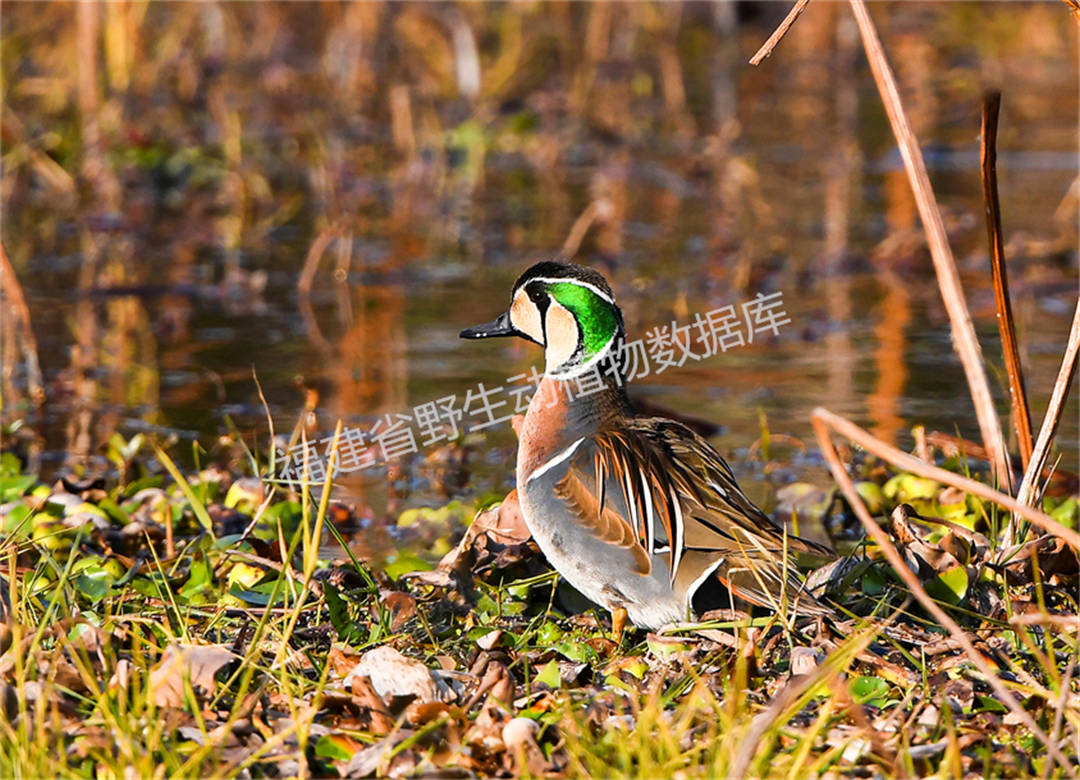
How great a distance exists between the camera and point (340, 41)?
14836 millimetres

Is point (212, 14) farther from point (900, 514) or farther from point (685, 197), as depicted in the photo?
point (900, 514)

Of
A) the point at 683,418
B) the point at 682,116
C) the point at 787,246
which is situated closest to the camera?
the point at 683,418

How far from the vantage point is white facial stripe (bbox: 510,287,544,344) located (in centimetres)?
416

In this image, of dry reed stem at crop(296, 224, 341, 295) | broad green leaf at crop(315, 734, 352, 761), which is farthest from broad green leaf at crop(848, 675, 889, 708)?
dry reed stem at crop(296, 224, 341, 295)

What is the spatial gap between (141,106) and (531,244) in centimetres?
389

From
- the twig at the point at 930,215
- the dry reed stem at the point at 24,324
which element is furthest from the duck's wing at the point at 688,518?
the dry reed stem at the point at 24,324

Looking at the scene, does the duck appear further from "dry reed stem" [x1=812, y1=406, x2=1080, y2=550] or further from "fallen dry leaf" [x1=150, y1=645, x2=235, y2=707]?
"fallen dry leaf" [x1=150, y1=645, x2=235, y2=707]

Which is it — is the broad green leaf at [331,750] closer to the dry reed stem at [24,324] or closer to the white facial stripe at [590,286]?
the white facial stripe at [590,286]

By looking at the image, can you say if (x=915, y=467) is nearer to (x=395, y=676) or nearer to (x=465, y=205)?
(x=395, y=676)

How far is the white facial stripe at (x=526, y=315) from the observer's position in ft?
13.7

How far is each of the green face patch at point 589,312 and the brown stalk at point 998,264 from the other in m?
1.03

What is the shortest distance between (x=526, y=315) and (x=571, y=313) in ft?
0.58

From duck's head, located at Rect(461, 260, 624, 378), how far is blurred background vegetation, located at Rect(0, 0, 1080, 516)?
1405 mm

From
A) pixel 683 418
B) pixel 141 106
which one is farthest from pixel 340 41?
pixel 683 418
